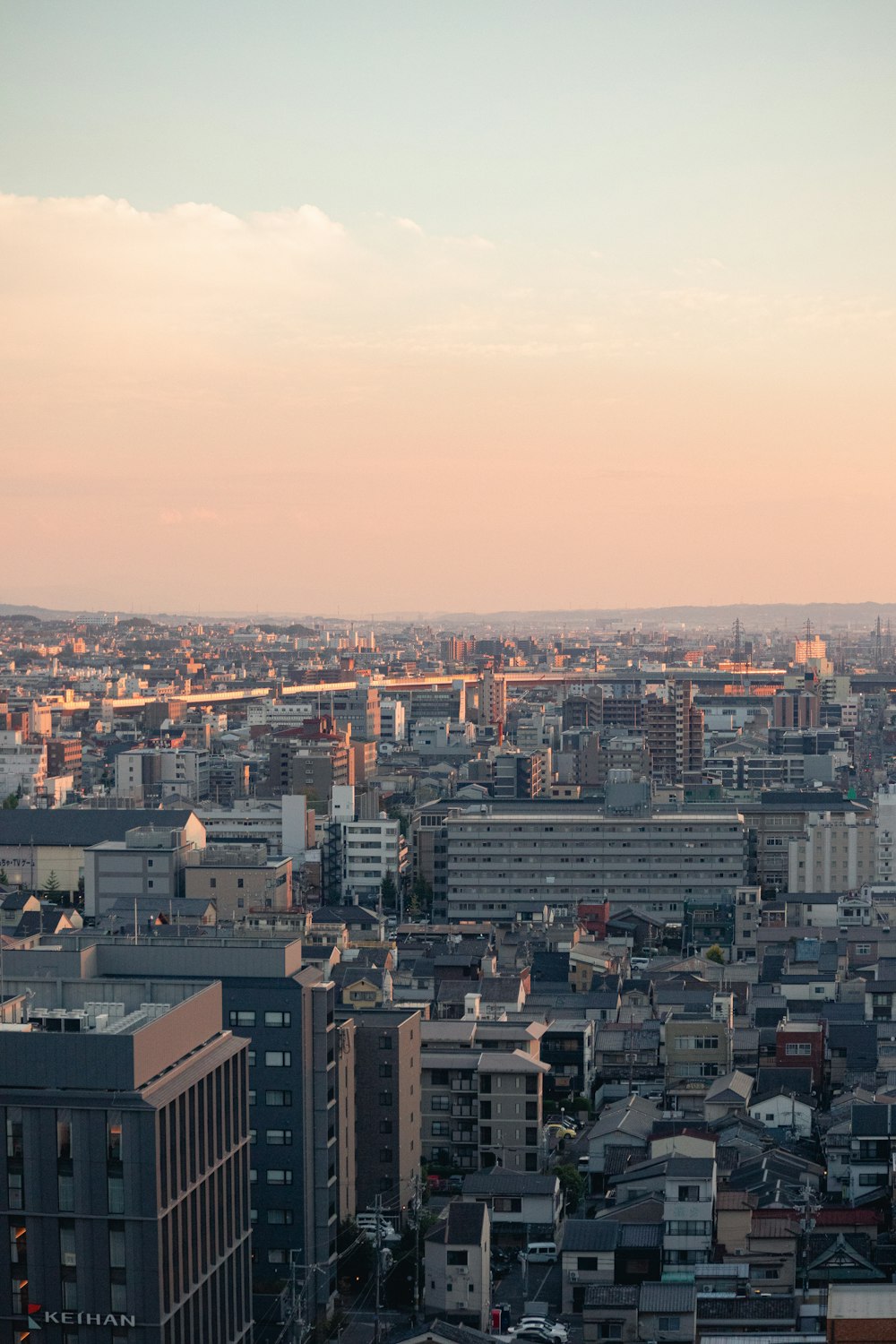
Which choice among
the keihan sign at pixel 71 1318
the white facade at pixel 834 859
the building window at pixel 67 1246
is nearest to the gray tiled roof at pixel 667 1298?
the keihan sign at pixel 71 1318

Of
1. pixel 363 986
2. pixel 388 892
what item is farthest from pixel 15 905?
pixel 363 986

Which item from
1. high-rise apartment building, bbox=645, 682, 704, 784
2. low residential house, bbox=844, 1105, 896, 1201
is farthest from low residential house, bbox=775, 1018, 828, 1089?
high-rise apartment building, bbox=645, 682, 704, 784

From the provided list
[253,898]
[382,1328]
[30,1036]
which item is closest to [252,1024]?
[382,1328]

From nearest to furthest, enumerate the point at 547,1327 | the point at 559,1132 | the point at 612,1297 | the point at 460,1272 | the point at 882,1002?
the point at 612,1297, the point at 547,1327, the point at 460,1272, the point at 559,1132, the point at 882,1002

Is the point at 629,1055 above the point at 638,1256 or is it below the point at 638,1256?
above

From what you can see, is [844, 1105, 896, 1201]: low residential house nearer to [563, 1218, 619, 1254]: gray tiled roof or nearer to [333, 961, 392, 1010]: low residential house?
[563, 1218, 619, 1254]: gray tiled roof

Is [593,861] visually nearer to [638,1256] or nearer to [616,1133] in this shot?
[616,1133]
